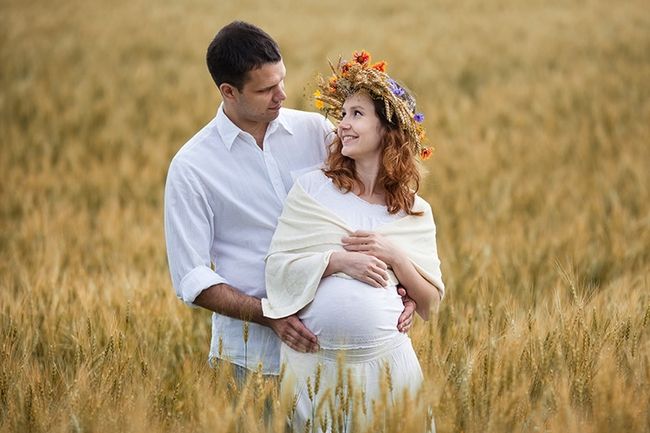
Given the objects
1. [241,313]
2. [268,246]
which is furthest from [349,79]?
[241,313]

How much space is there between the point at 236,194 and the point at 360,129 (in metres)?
0.52

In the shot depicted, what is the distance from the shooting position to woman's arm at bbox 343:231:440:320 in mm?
2730

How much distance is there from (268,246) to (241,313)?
285 mm

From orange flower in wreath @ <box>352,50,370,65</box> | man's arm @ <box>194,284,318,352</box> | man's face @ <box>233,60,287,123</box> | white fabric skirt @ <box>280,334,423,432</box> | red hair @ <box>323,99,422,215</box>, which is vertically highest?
orange flower in wreath @ <box>352,50,370,65</box>

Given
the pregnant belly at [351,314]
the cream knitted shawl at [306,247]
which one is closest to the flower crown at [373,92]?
the cream knitted shawl at [306,247]

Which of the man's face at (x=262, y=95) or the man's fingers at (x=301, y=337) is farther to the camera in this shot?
the man's face at (x=262, y=95)

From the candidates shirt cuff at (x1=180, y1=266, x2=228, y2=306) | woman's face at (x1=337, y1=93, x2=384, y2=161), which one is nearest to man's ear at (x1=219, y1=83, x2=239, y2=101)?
woman's face at (x1=337, y1=93, x2=384, y2=161)

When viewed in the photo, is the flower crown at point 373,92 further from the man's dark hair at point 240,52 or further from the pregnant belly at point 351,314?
the pregnant belly at point 351,314

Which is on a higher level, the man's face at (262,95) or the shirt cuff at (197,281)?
the man's face at (262,95)

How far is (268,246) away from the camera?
9.95 feet

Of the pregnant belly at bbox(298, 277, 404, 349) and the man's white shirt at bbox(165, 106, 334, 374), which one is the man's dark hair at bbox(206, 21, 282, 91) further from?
the pregnant belly at bbox(298, 277, 404, 349)

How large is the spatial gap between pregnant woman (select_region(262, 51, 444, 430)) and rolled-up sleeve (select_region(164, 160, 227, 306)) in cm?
27

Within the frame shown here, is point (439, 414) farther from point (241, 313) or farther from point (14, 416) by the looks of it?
point (14, 416)

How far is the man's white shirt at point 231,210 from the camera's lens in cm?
295
